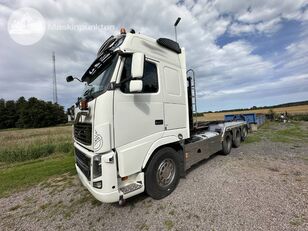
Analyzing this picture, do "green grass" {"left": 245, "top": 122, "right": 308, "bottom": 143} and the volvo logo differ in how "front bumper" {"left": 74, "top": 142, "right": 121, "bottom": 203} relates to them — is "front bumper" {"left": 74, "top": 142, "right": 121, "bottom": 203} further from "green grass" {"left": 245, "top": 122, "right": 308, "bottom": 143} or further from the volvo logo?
"green grass" {"left": 245, "top": 122, "right": 308, "bottom": 143}

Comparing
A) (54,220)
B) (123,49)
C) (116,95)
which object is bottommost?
(54,220)

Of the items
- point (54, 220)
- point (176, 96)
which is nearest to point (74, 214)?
point (54, 220)

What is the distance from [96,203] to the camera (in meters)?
3.61

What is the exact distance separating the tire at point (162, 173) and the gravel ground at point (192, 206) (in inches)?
8.0

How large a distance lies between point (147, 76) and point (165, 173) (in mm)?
2045

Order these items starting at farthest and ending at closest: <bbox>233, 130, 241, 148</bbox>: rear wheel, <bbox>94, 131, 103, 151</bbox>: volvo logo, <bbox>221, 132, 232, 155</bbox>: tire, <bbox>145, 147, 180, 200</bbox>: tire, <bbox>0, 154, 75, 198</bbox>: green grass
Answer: <bbox>233, 130, 241, 148</bbox>: rear wheel
<bbox>221, 132, 232, 155</bbox>: tire
<bbox>0, 154, 75, 198</bbox>: green grass
<bbox>145, 147, 180, 200</bbox>: tire
<bbox>94, 131, 103, 151</bbox>: volvo logo

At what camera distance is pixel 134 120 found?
2928 millimetres

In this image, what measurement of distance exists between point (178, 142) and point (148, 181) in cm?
117

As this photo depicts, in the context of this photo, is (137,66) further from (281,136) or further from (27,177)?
(281,136)

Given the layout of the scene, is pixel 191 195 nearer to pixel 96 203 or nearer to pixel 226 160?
pixel 96 203

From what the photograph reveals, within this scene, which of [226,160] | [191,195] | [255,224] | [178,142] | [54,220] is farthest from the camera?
[226,160]

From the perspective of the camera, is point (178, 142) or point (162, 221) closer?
point (162, 221)

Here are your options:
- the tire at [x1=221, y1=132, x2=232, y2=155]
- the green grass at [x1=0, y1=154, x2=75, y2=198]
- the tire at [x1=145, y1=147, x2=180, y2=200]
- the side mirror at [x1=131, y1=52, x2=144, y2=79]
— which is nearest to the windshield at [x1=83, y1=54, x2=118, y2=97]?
the side mirror at [x1=131, y1=52, x2=144, y2=79]

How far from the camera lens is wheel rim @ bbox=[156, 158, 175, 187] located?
136 inches
